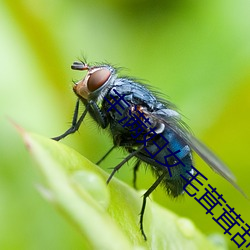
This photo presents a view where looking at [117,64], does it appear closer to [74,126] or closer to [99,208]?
[74,126]

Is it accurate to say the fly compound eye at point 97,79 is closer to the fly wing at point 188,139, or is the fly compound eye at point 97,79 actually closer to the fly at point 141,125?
the fly at point 141,125

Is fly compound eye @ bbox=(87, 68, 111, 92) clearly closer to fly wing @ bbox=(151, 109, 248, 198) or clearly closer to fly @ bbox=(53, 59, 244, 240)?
fly @ bbox=(53, 59, 244, 240)

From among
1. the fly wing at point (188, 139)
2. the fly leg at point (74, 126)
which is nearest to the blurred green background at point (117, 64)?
the fly leg at point (74, 126)

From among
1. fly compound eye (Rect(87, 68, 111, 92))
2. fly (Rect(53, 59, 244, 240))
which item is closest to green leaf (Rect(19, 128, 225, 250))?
fly (Rect(53, 59, 244, 240))

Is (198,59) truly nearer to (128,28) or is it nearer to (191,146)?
(128,28)

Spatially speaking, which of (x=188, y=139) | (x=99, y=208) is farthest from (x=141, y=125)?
(x=99, y=208)

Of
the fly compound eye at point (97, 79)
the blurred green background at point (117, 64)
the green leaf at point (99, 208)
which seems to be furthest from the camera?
the blurred green background at point (117, 64)
